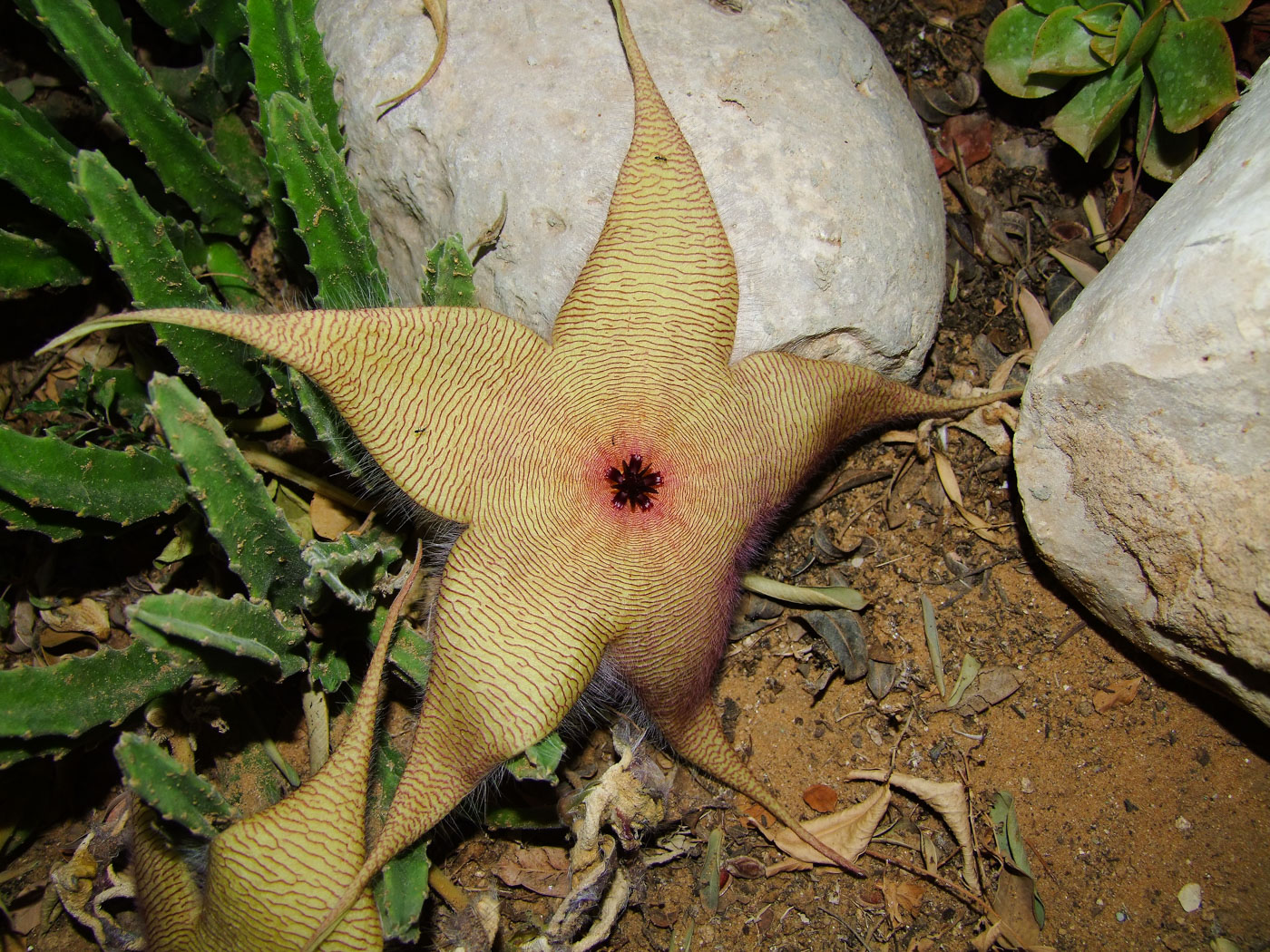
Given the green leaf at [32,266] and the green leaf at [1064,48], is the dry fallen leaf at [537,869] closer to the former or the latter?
the green leaf at [32,266]

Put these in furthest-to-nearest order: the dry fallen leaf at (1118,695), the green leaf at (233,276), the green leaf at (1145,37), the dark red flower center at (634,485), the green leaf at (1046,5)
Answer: the green leaf at (233,276)
the green leaf at (1046,5)
the dry fallen leaf at (1118,695)
the green leaf at (1145,37)
the dark red flower center at (634,485)

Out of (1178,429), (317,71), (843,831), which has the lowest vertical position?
(843,831)

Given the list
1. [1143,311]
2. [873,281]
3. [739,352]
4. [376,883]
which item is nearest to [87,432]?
[376,883]

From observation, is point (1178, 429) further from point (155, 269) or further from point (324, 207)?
point (155, 269)

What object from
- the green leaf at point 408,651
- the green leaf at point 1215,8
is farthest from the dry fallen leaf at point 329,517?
the green leaf at point 1215,8

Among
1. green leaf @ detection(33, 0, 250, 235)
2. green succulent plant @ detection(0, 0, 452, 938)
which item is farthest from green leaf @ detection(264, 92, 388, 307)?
green leaf @ detection(33, 0, 250, 235)

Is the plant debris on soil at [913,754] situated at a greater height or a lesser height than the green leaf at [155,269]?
lesser

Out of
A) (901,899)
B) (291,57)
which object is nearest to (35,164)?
(291,57)
